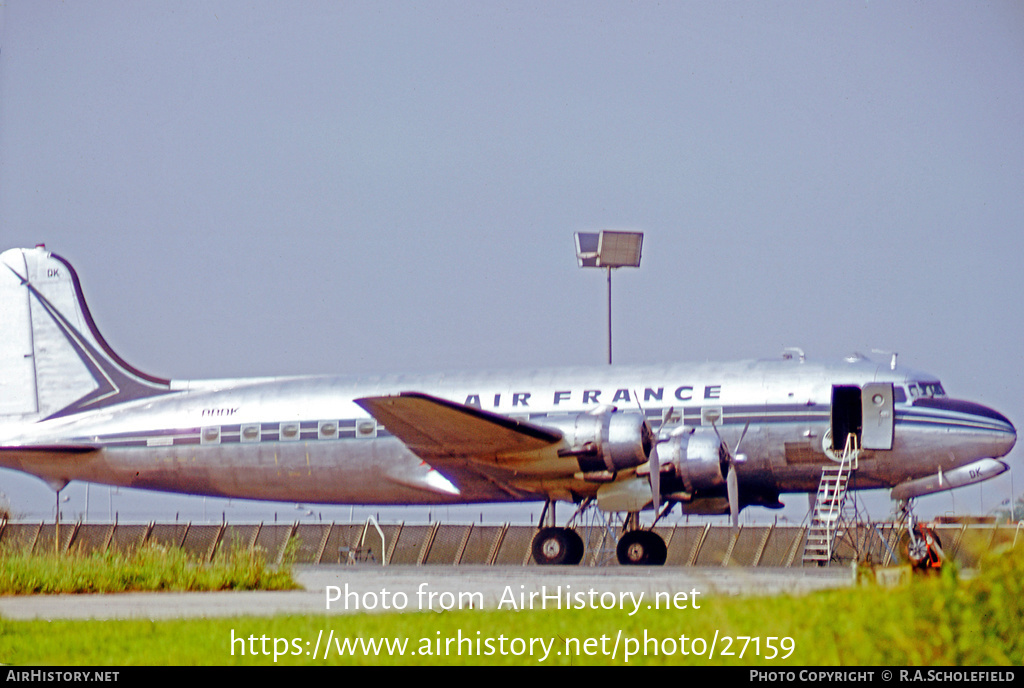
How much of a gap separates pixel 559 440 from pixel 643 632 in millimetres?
12153

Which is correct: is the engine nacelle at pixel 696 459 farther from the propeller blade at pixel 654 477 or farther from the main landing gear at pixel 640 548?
the main landing gear at pixel 640 548

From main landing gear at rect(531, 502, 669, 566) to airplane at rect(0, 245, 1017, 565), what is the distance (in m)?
0.03

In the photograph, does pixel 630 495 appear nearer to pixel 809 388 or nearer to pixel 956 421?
pixel 809 388

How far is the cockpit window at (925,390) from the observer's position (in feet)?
74.2

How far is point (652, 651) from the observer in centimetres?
870

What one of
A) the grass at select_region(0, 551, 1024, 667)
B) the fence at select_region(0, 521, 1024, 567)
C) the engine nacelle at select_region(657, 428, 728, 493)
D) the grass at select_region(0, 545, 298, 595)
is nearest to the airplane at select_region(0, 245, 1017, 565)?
the engine nacelle at select_region(657, 428, 728, 493)

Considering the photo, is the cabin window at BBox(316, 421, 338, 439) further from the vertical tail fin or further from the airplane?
the vertical tail fin

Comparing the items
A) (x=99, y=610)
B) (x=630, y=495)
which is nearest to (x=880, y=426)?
(x=630, y=495)

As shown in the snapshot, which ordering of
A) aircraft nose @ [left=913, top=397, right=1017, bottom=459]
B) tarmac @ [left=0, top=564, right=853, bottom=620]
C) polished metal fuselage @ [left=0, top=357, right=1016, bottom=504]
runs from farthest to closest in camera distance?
polished metal fuselage @ [left=0, top=357, right=1016, bottom=504], aircraft nose @ [left=913, top=397, right=1017, bottom=459], tarmac @ [left=0, top=564, right=853, bottom=620]

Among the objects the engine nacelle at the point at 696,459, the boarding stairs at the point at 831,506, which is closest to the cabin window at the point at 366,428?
the engine nacelle at the point at 696,459

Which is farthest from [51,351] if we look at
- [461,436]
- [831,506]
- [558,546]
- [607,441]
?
[831,506]

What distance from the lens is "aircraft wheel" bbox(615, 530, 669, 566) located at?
888 inches

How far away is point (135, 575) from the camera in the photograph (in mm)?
16531

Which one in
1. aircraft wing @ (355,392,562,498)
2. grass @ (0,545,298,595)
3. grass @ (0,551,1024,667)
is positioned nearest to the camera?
grass @ (0,551,1024,667)
